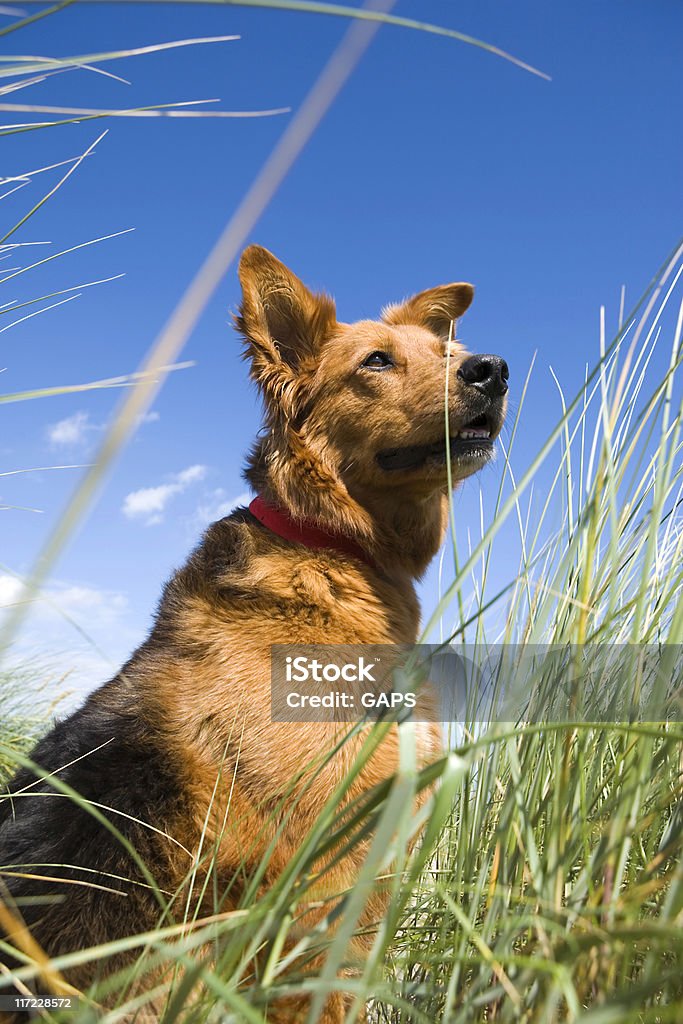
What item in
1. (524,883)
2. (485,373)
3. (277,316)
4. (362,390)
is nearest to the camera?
(524,883)

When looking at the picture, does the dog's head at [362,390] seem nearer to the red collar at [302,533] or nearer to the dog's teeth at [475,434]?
the dog's teeth at [475,434]

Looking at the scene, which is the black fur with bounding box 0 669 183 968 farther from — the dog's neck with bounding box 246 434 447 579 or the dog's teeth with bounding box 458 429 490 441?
the dog's teeth with bounding box 458 429 490 441

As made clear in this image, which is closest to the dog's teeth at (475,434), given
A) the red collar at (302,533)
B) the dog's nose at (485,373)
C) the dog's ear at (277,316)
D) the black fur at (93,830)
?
the dog's nose at (485,373)

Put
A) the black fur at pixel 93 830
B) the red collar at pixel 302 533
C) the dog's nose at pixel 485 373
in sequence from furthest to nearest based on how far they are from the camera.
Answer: the dog's nose at pixel 485 373 → the red collar at pixel 302 533 → the black fur at pixel 93 830

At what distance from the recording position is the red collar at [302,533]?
10.3 feet

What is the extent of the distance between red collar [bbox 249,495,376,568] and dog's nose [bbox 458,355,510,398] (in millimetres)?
906

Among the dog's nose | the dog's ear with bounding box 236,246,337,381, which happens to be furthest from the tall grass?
the dog's ear with bounding box 236,246,337,381

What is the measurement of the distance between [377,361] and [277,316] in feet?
1.91

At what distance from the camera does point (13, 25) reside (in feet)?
4.77

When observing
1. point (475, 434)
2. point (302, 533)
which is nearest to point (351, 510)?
point (302, 533)

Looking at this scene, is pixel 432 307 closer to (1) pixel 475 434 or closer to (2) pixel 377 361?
(2) pixel 377 361

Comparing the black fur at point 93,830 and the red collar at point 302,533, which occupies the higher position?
the red collar at point 302,533

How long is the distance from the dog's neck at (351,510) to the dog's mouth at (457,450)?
5.9 inches

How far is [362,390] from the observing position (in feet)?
11.6
